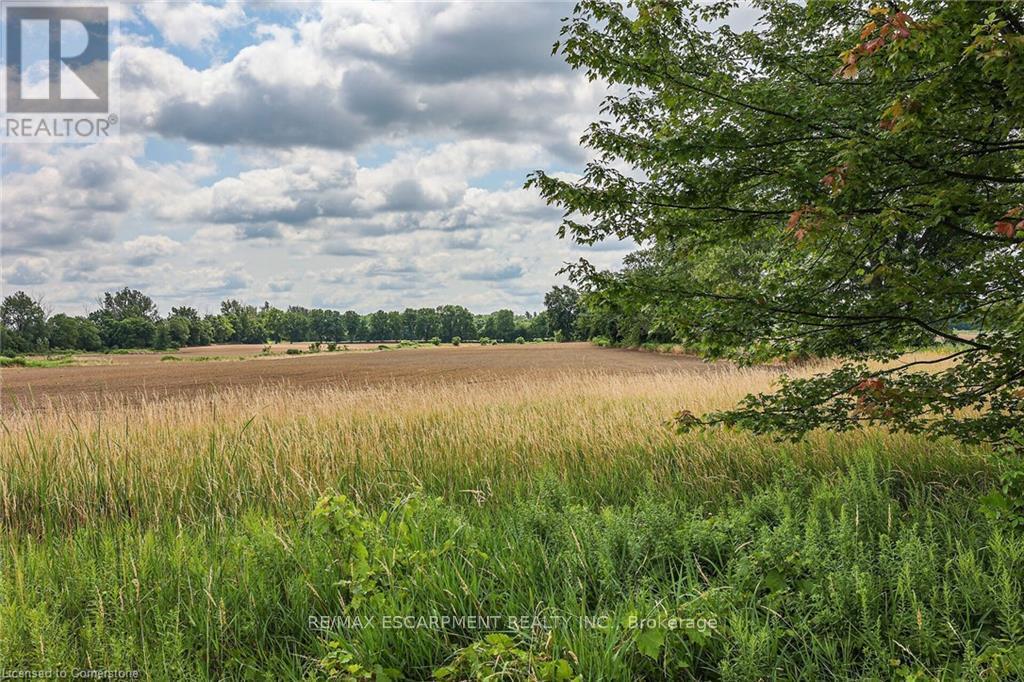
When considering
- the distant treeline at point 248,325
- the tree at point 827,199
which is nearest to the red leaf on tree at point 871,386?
the tree at point 827,199

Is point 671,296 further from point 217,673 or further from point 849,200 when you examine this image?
point 217,673

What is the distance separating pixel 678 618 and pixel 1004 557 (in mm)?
2257

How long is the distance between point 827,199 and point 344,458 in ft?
19.2

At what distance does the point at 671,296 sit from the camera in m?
4.95

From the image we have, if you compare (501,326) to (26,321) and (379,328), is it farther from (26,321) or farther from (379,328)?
(26,321)

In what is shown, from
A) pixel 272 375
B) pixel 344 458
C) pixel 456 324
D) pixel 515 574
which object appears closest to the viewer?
pixel 515 574

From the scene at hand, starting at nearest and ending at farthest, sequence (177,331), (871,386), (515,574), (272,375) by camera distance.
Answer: (515,574) < (871,386) < (272,375) < (177,331)

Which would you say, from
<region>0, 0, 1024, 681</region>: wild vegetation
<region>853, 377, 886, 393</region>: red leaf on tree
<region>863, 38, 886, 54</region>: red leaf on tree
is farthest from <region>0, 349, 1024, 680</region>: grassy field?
<region>863, 38, 886, 54</region>: red leaf on tree

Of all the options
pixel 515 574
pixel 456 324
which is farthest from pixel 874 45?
pixel 456 324

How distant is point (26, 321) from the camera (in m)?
72.8

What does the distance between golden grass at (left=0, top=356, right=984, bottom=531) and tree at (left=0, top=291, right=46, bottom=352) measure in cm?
8386

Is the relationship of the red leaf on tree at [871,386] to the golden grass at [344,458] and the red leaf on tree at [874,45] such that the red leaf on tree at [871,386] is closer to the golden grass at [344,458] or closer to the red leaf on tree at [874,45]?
the golden grass at [344,458]

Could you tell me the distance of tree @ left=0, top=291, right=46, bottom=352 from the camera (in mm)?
70562

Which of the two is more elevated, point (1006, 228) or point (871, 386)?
point (1006, 228)
